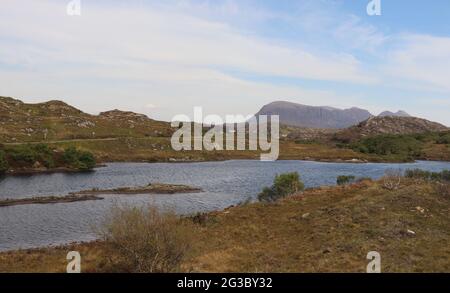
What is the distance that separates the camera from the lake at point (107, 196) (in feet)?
149

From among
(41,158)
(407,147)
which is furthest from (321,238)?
(407,147)

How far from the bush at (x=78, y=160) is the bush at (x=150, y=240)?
3528 inches

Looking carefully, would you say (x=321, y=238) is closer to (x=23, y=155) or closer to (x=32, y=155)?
(x=32, y=155)

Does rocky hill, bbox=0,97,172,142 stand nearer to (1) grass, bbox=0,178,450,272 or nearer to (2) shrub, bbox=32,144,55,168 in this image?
(2) shrub, bbox=32,144,55,168

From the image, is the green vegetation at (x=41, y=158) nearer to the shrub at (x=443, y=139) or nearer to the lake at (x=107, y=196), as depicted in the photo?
the lake at (x=107, y=196)

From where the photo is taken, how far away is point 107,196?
70.4 meters

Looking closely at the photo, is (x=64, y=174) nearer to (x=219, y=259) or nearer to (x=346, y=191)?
(x=346, y=191)

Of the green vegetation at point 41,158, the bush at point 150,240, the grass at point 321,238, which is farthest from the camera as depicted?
the green vegetation at point 41,158

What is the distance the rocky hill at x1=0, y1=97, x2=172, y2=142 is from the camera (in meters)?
136

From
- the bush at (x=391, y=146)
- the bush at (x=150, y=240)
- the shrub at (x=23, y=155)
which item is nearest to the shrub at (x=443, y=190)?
the bush at (x=150, y=240)

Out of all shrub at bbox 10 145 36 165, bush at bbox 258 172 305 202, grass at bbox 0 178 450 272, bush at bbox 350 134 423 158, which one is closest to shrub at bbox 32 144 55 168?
shrub at bbox 10 145 36 165

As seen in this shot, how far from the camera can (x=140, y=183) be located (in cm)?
8612

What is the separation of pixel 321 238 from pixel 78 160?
3538 inches

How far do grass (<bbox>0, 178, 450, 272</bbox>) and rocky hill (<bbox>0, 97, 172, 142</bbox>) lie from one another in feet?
352
